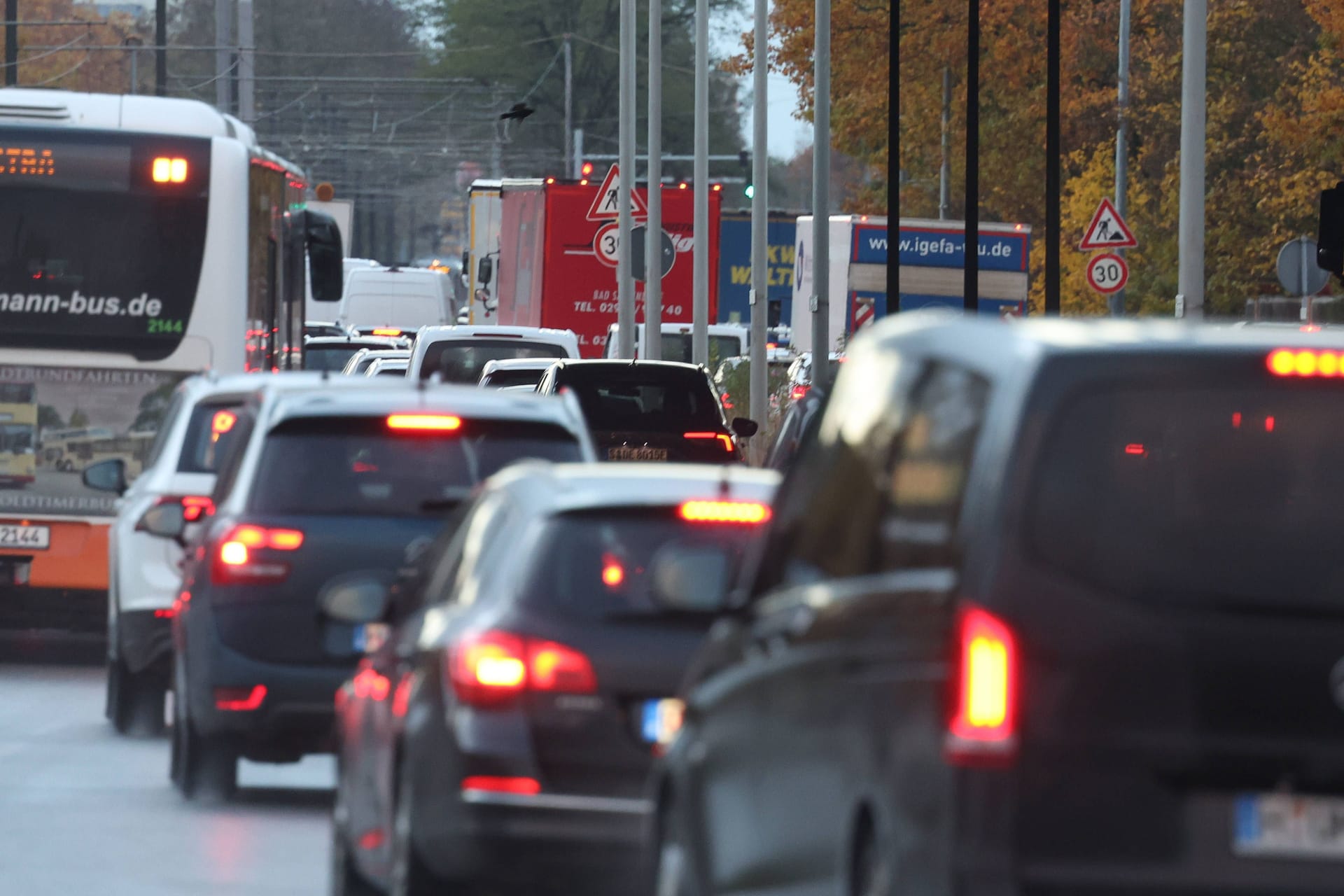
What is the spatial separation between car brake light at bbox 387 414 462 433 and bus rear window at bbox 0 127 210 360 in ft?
23.1

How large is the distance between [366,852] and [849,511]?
325 centimetres

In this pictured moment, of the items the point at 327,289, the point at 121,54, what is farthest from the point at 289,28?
the point at 327,289

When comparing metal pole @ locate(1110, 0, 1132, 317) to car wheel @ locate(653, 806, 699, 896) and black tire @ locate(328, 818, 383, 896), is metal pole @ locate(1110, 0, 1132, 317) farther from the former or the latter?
car wheel @ locate(653, 806, 699, 896)

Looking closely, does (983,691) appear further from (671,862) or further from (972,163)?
(972,163)

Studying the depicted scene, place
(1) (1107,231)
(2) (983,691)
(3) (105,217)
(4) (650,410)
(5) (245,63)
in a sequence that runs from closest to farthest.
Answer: (2) (983,691) < (3) (105,217) < (4) (650,410) < (1) (1107,231) < (5) (245,63)

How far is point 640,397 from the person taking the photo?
23562mm

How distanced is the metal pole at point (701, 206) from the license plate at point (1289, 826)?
37253 mm

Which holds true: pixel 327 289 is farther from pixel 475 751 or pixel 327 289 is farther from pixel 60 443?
pixel 475 751

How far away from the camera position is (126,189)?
18281 mm

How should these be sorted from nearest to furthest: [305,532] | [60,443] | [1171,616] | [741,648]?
[1171,616] < [741,648] < [305,532] < [60,443]

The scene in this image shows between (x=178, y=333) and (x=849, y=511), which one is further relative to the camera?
(x=178, y=333)

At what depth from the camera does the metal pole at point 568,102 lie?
372 feet

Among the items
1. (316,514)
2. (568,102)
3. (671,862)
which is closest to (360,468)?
(316,514)

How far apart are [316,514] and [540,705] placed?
358 centimetres
